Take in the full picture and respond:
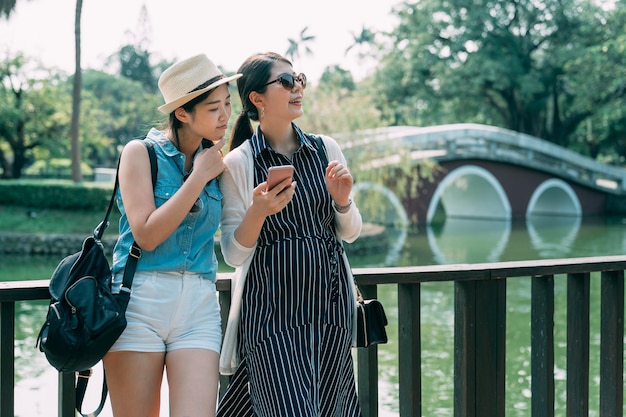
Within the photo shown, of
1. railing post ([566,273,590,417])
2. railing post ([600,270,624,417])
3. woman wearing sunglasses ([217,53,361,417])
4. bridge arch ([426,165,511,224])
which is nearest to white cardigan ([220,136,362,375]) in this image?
woman wearing sunglasses ([217,53,361,417])

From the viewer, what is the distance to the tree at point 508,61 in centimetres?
2600

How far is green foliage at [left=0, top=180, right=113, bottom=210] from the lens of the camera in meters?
16.2

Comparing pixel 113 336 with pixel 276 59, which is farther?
pixel 276 59

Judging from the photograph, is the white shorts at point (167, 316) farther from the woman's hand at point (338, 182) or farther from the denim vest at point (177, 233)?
the woman's hand at point (338, 182)

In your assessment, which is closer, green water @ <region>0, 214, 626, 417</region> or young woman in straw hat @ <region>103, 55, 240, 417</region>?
young woman in straw hat @ <region>103, 55, 240, 417</region>

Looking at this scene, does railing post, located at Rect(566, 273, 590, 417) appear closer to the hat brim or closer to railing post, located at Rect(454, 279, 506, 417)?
railing post, located at Rect(454, 279, 506, 417)

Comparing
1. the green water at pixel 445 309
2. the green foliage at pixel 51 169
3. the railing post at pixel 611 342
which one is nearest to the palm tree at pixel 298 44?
the green foliage at pixel 51 169

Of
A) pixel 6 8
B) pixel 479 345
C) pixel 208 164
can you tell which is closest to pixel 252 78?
pixel 208 164

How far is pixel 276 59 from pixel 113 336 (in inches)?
31.2

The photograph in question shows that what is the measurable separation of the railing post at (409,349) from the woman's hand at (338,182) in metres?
0.45

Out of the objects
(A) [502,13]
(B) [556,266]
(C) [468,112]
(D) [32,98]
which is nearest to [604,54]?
(A) [502,13]

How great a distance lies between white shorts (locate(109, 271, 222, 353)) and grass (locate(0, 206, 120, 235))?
13565mm

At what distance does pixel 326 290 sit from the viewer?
1922 mm

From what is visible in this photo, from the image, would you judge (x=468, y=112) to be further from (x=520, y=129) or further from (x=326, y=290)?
(x=326, y=290)
